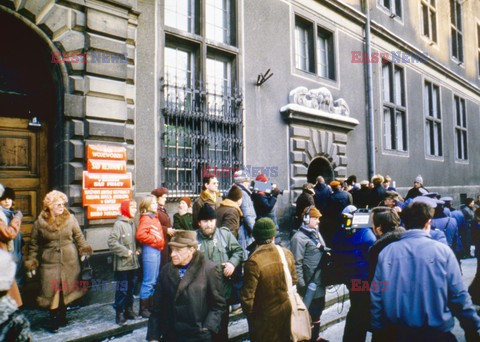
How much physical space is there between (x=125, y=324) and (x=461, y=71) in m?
20.9

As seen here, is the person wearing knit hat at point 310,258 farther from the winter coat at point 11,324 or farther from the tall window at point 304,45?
the tall window at point 304,45

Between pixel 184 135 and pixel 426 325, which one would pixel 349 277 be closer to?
pixel 426 325

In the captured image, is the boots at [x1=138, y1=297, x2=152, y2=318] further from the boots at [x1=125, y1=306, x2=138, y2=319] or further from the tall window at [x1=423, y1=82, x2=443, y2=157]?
the tall window at [x1=423, y1=82, x2=443, y2=157]

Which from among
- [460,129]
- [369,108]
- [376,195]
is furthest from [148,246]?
[460,129]

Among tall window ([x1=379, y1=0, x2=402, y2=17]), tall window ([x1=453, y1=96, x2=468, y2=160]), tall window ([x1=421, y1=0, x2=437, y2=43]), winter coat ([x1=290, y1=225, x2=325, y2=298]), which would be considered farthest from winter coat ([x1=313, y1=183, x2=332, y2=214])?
tall window ([x1=453, y1=96, x2=468, y2=160])

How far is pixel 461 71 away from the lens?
19.5 meters

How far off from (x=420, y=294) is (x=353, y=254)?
1586 millimetres

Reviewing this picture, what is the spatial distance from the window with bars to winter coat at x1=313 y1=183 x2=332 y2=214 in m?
1.85

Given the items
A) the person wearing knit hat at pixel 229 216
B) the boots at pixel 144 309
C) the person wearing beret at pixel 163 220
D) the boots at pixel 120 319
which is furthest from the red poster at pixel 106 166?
the boots at pixel 120 319

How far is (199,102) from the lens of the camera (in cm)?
773

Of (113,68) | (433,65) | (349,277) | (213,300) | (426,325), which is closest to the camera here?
(426,325)

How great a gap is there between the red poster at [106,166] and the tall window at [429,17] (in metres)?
15.6

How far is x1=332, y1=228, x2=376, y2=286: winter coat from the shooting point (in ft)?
13.7

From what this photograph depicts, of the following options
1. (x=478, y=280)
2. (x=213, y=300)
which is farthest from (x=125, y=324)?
(x=478, y=280)
